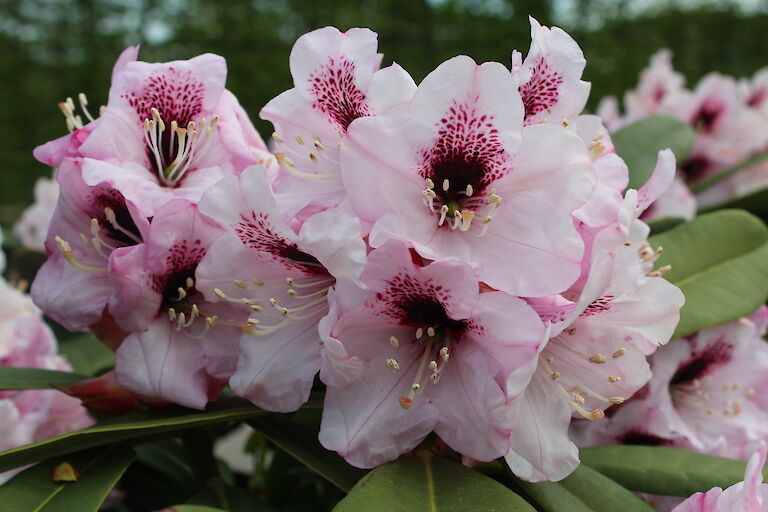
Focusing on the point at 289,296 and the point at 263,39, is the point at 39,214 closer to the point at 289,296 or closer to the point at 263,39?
the point at 289,296

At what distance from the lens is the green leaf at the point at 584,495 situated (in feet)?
2.32

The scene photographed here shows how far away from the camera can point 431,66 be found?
561 cm

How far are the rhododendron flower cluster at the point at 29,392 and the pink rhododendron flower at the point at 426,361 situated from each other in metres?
0.52

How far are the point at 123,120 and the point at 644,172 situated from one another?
74 centimetres

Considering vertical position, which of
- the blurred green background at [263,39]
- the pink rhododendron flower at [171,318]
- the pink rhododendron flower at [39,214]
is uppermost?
the pink rhododendron flower at [171,318]

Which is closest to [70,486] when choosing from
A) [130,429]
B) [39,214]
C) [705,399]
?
[130,429]

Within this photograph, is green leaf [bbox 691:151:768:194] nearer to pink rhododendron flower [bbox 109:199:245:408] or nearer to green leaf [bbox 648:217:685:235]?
green leaf [bbox 648:217:685:235]

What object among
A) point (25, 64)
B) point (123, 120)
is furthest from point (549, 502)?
point (25, 64)

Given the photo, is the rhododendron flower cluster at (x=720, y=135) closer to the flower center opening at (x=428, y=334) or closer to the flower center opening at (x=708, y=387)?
the flower center opening at (x=708, y=387)

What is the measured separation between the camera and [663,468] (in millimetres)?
779

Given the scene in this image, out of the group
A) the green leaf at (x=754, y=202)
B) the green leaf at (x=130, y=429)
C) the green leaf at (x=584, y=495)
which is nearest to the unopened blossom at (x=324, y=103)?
the green leaf at (x=130, y=429)

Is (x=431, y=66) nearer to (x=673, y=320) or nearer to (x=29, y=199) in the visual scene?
(x=29, y=199)

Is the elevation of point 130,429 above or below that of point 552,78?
below

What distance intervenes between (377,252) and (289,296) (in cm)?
14
